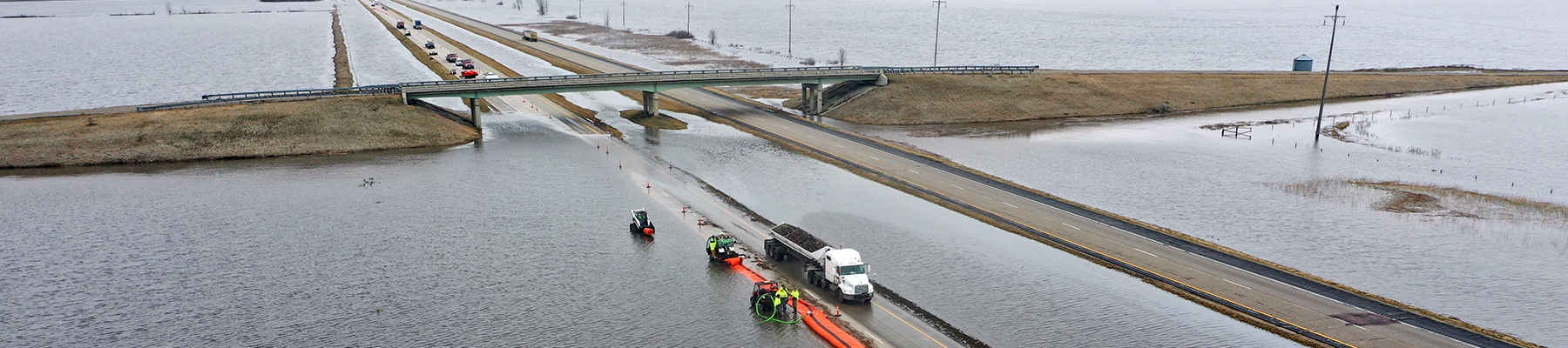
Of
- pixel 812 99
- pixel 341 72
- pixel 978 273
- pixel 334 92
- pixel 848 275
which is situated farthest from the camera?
A: pixel 341 72

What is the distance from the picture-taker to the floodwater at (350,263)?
150 feet

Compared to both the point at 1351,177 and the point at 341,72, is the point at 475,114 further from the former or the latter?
the point at 1351,177

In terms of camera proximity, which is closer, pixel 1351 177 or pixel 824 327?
pixel 824 327

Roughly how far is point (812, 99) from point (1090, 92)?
3691 centimetres

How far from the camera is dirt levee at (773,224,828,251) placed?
52.9 meters

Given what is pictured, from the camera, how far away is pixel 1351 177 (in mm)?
81125

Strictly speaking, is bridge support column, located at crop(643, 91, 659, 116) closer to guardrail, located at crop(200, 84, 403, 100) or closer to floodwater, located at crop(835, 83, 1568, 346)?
floodwater, located at crop(835, 83, 1568, 346)

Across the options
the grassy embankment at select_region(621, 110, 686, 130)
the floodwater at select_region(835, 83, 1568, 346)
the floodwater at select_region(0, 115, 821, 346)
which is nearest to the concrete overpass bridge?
the grassy embankment at select_region(621, 110, 686, 130)

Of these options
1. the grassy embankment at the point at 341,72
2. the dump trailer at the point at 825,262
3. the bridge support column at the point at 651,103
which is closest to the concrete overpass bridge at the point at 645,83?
the bridge support column at the point at 651,103

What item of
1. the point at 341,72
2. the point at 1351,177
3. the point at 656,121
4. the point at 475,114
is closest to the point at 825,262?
the point at 1351,177

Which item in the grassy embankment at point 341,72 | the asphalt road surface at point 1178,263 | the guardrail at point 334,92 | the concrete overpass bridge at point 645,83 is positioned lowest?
the asphalt road surface at point 1178,263

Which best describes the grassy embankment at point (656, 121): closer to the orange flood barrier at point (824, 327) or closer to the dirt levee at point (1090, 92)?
the dirt levee at point (1090, 92)

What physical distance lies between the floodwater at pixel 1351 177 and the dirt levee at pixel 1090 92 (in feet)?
16.5

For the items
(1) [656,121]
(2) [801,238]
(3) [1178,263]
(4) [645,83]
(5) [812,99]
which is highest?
(4) [645,83]
